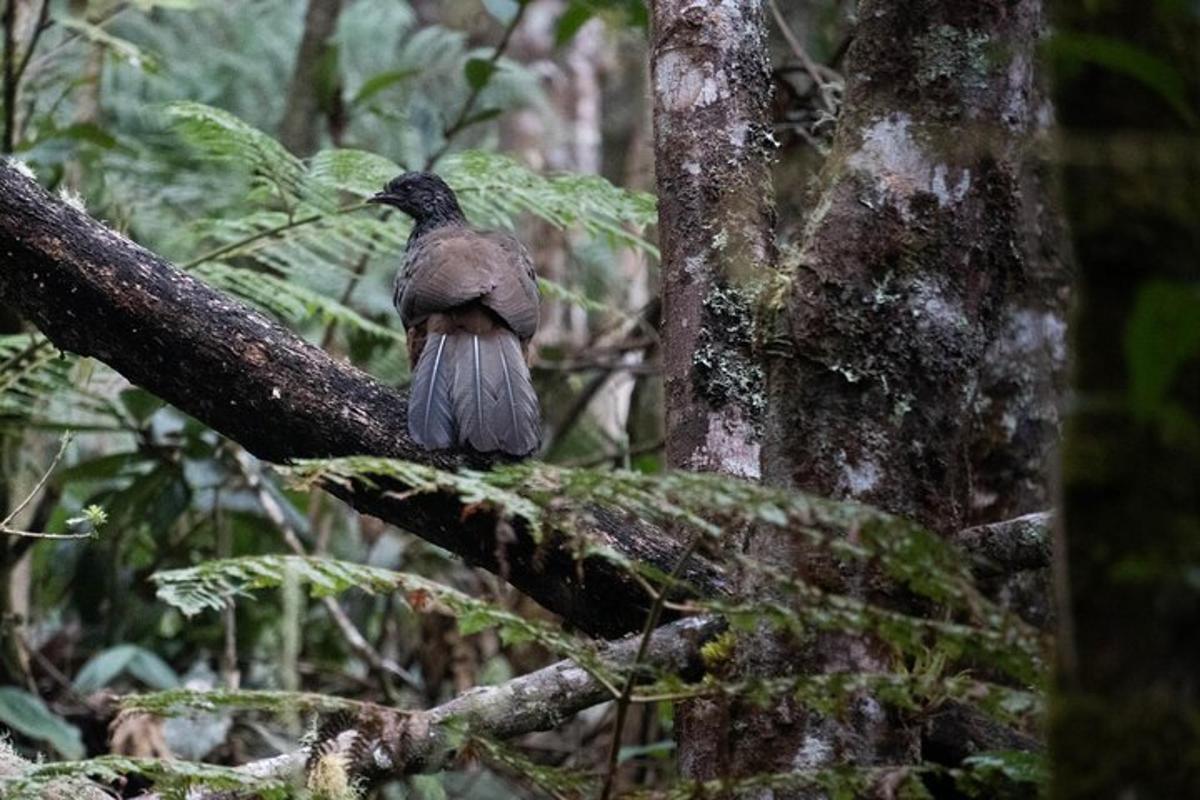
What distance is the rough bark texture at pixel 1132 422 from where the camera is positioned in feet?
4.14

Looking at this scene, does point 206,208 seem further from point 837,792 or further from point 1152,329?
point 1152,329

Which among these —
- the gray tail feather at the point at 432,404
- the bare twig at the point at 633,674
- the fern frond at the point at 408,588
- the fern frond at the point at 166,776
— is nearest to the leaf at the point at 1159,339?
the bare twig at the point at 633,674

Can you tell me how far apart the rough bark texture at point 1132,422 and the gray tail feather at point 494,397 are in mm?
2412

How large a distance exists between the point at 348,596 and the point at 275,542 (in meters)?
0.68

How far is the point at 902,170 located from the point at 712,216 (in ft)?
2.25

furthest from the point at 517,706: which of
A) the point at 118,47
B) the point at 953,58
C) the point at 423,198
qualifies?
the point at 118,47

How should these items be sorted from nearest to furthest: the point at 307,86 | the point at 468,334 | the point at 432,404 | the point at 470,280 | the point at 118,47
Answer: the point at 432,404 < the point at 468,334 < the point at 470,280 < the point at 118,47 < the point at 307,86

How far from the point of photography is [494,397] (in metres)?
3.90

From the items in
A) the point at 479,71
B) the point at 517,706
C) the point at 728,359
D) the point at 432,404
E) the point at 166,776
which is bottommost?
the point at 166,776

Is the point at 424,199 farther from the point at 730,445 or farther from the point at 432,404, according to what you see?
the point at 730,445

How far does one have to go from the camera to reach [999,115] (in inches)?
116

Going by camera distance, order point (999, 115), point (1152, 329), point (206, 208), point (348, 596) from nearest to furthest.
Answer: point (1152, 329), point (999, 115), point (348, 596), point (206, 208)

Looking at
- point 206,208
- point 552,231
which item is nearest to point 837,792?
point 206,208

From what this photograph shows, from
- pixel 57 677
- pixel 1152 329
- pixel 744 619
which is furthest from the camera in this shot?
pixel 57 677
